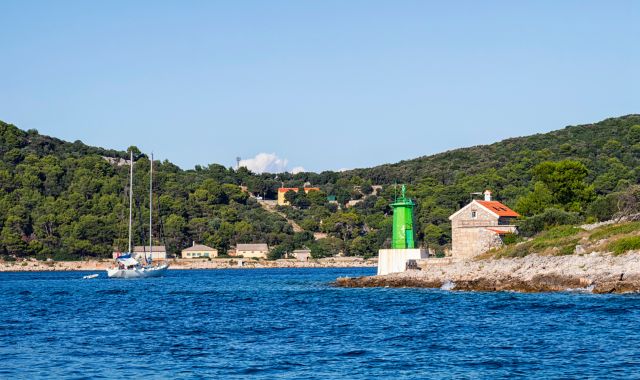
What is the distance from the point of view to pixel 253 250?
414 ft

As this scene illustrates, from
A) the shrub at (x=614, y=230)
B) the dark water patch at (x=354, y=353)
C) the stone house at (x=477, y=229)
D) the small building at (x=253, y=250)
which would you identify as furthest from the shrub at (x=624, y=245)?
the small building at (x=253, y=250)

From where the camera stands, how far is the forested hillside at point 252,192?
119625 millimetres

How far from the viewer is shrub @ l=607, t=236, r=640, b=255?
42.9 meters

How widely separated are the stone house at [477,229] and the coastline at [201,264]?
188 ft

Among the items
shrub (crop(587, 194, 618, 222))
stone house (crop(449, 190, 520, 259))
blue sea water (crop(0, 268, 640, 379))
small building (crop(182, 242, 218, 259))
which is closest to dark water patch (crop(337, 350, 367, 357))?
blue sea water (crop(0, 268, 640, 379))

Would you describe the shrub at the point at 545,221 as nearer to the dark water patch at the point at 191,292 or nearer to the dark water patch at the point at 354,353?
the dark water patch at the point at 191,292

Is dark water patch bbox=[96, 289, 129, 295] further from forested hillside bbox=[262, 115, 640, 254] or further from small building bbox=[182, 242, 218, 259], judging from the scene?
small building bbox=[182, 242, 218, 259]

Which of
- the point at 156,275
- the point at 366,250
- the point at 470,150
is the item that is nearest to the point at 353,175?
the point at 470,150

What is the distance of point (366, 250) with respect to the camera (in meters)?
122

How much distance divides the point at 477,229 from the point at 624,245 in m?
13.2

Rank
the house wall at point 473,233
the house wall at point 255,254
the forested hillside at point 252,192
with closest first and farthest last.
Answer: the house wall at point 473,233, the forested hillside at point 252,192, the house wall at point 255,254

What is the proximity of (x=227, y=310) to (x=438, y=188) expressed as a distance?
92.3m

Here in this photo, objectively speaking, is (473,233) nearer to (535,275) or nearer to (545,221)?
(545,221)

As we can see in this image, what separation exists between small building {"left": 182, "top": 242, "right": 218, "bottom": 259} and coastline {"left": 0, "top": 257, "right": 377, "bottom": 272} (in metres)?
2.11
